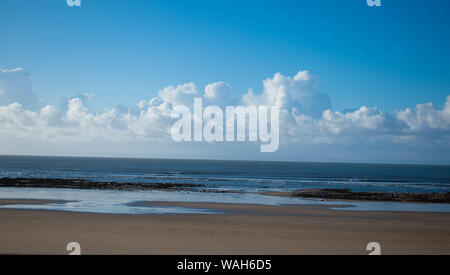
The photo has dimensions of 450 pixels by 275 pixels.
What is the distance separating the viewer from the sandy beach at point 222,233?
11875 millimetres

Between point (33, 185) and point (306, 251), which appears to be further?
point (33, 185)

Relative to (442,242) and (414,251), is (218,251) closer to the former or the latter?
(414,251)

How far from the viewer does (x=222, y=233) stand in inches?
565

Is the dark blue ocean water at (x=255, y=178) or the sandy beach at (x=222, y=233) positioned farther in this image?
the dark blue ocean water at (x=255, y=178)

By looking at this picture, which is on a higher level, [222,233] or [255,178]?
[222,233]

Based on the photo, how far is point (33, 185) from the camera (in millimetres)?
37406

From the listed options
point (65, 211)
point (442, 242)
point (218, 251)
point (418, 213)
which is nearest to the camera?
point (218, 251)

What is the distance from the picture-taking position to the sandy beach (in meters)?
11.9

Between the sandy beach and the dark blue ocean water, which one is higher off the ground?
the sandy beach

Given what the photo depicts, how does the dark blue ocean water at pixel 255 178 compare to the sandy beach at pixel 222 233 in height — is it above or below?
below

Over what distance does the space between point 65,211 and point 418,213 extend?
22284 millimetres

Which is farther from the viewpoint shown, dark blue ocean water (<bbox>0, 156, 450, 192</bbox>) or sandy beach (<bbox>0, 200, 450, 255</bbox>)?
dark blue ocean water (<bbox>0, 156, 450, 192</bbox>)
